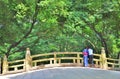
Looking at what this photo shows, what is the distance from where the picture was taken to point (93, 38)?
999 inches

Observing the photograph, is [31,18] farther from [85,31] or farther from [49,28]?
[85,31]

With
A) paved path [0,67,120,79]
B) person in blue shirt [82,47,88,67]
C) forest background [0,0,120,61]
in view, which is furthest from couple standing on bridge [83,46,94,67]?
paved path [0,67,120,79]

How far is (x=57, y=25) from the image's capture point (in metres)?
21.5

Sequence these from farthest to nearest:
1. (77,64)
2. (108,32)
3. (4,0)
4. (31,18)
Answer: (108,32) → (77,64) → (31,18) → (4,0)

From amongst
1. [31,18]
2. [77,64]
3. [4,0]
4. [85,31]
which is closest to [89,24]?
[85,31]

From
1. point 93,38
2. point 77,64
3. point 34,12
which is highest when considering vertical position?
point 34,12

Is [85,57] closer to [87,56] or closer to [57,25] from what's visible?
[87,56]

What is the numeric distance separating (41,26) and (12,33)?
6.94 ft

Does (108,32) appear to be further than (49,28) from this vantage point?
Yes

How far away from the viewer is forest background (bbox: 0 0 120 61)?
19469mm

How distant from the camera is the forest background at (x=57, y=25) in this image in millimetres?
19469

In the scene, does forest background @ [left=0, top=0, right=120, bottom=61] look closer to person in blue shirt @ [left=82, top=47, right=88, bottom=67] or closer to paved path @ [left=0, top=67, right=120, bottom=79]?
person in blue shirt @ [left=82, top=47, right=88, bottom=67]

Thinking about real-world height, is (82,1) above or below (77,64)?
above

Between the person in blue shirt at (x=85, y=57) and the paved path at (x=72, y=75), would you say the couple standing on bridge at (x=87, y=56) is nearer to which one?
the person in blue shirt at (x=85, y=57)
